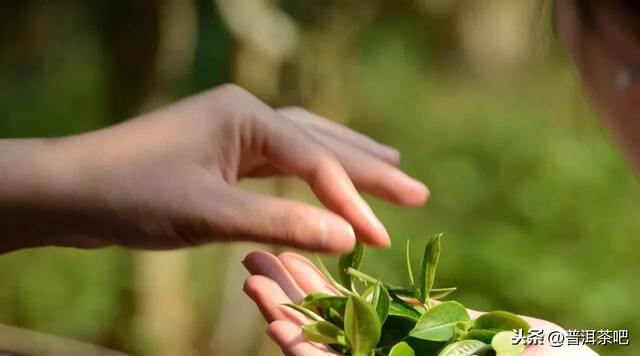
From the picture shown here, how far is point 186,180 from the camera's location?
0.40 m

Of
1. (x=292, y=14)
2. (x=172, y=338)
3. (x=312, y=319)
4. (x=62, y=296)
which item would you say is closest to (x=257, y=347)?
(x=172, y=338)

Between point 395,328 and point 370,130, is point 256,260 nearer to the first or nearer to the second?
point 395,328

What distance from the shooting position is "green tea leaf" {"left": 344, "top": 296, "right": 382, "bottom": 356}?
1.23 feet

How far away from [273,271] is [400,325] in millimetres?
75

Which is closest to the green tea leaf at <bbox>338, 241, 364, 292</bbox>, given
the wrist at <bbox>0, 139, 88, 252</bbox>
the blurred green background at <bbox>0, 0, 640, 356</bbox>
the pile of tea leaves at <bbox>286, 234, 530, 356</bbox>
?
the pile of tea leaves at <bbox>286, 234, 530, 356</bbox>

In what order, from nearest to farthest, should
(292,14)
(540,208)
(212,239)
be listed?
(212,239), (292,14), (540,208)

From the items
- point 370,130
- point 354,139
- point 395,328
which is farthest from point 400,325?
point 370,130

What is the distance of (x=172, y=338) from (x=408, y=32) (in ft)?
1.51

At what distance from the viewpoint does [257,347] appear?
3.01 ft

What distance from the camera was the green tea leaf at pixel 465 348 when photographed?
39 centimetres

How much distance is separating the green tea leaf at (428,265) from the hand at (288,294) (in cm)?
5

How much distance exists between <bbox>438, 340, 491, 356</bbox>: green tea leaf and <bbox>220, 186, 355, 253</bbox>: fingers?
8 cm

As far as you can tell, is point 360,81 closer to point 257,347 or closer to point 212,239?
point 257,347

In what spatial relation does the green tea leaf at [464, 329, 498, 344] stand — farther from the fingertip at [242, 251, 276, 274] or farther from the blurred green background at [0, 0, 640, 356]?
the blurred green background at [0, 0, 640, 356]
